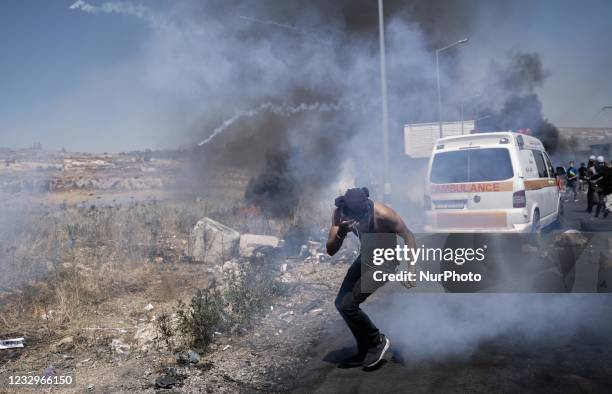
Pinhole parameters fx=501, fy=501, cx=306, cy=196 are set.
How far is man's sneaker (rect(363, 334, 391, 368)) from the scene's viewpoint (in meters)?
4.15

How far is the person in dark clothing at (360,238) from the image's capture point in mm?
4156

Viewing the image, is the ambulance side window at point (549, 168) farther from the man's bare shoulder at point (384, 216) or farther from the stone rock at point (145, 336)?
the stone rock at point (145, 336)

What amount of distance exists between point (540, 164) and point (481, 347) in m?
5.73

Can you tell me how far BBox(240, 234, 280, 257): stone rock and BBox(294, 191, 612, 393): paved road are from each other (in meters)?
3.88

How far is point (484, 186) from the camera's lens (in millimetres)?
7984

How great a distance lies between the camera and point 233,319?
5.68 metres

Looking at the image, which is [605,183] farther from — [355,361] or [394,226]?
[355,361]

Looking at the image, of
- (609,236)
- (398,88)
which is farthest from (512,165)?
(398,88)

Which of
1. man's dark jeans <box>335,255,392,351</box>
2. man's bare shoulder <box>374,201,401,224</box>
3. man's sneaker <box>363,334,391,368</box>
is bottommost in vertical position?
man's sneaker <box>363,334,391,368</box>

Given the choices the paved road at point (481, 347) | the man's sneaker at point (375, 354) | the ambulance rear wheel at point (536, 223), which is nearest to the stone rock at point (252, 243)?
the paved road at point (481, 347)

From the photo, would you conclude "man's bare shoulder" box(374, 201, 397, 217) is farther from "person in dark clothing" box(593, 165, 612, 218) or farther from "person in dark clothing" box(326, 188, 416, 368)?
"person in dark clothing" box(593, 165, 612, 218)

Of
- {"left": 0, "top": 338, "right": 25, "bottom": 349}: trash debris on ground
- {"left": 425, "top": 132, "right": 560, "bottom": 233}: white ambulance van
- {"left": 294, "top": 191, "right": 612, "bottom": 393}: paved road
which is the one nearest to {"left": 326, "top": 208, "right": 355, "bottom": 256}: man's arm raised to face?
{"left": 294, "top": 191, "right": 612, "bottom": 393}: paved road

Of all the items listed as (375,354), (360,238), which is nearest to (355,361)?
(375,354)

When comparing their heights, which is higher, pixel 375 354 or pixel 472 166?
pixel 472 166
